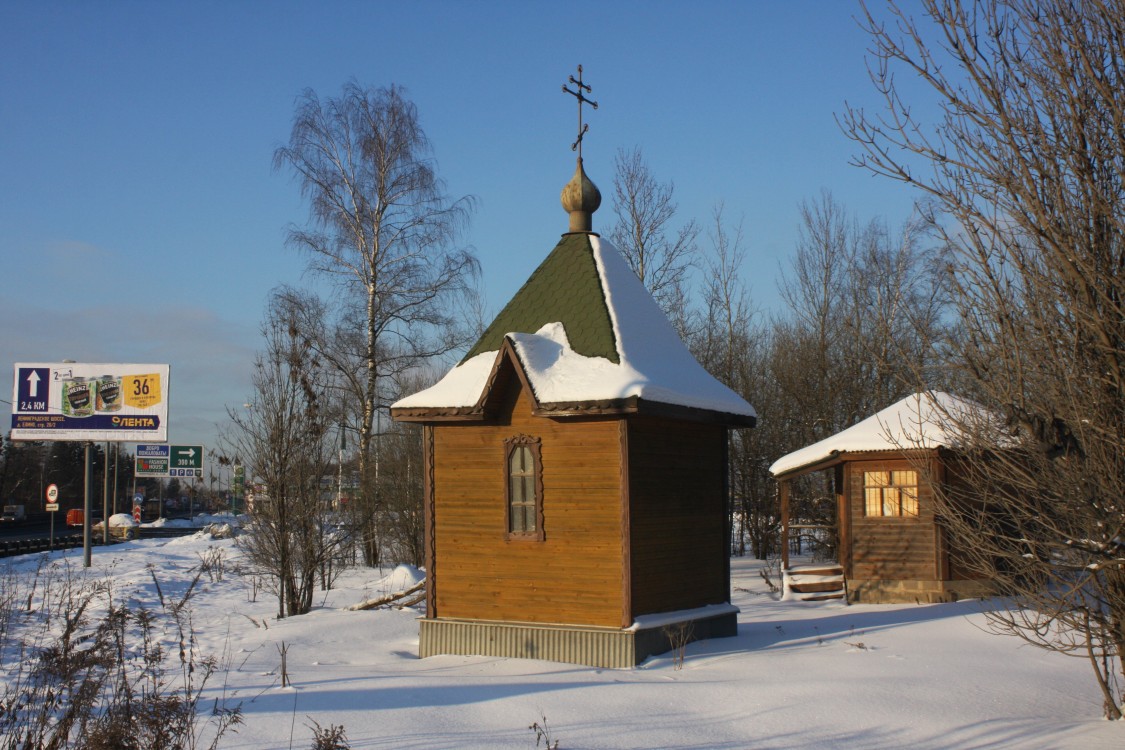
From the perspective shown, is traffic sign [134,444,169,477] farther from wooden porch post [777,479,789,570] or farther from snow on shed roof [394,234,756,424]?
snow on shed roof [394,234,756,424]

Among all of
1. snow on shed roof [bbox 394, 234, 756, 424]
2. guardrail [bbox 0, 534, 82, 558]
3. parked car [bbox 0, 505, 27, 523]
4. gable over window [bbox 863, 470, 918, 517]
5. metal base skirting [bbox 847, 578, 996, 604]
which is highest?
snow on shed roof [bbox 394, 234, 756, 424]

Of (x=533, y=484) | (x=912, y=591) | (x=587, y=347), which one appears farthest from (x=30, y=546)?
(x=912, y=591)

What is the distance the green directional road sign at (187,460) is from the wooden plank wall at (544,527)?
40270 mm

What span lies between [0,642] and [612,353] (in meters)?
7.16

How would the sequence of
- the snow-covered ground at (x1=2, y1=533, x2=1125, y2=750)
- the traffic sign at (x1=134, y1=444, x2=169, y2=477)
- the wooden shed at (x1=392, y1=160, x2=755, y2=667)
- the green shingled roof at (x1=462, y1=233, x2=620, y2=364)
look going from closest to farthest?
the snow-covered ground at (x1=2, y1=533, x2=1125, y2=750) < the wooden shed at (x1=392, y1=160, x2=755, y2=667) < the green shingled roof at (x1=462, y1=233, x2=620, y2=364) < the traffic sign at (x1=134, y1=444, x2=169, y2=477)

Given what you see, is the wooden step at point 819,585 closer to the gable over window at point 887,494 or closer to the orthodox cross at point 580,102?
the gable over window at point 887,494

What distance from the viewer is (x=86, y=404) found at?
3186 centimetres

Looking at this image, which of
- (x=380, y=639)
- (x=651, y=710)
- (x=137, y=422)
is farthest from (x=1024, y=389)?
(x=137, y=422)

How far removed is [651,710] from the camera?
326 inches

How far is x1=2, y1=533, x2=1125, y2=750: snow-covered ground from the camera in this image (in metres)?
7.47

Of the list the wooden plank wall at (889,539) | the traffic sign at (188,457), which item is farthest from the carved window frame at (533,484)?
the traffic sign at (188,457)

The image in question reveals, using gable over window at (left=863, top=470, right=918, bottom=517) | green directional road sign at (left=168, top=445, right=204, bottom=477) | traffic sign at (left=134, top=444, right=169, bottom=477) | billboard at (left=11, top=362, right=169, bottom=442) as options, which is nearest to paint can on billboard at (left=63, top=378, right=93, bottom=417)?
billboard at (left=11, top=362, right=169, bottom=442)

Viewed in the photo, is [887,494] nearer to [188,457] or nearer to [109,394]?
[109,394]

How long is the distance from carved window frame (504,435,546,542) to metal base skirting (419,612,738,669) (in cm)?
101
